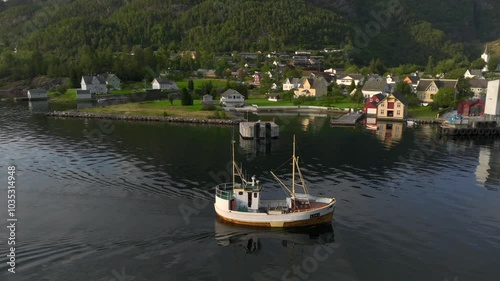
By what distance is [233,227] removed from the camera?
1564 inches

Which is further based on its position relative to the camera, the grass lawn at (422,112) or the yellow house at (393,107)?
the grass lawn at (422,112)

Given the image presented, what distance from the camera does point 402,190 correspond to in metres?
50.2

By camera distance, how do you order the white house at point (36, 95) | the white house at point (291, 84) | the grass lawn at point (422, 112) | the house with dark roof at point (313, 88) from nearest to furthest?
the grass lawn at point (422, 112) < the house with dark roof at point (313, 88) < the white house at point (36, 95) < the white house at point (291, 84)

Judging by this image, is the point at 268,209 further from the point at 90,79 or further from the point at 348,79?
the point at 348,79

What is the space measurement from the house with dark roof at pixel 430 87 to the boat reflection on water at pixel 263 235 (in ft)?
325

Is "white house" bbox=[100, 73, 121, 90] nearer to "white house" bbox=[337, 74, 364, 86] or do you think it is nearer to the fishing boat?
"white house" bbox=[337, 74, 364, 86]

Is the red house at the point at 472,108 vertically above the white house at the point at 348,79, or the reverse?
the white house at the point at 348,79

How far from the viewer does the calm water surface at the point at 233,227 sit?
32.6 meters

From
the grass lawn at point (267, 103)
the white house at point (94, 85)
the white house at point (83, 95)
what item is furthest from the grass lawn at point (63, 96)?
the grass lawn at point (267, 103)

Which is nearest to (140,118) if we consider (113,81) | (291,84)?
(291,84)

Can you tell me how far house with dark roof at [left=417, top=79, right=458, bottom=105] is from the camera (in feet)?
409

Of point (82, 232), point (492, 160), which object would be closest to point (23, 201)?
point (82, 232)

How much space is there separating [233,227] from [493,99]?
81227 millimetres

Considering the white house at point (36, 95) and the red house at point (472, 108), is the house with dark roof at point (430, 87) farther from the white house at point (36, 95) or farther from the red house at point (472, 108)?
the white house at point (36, 95)
